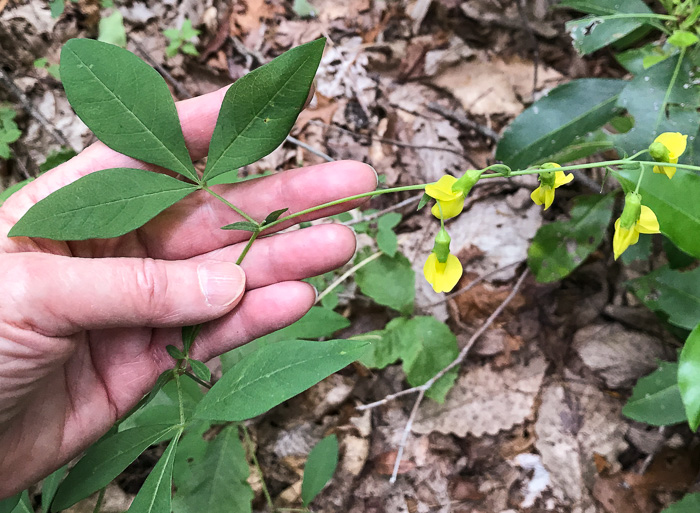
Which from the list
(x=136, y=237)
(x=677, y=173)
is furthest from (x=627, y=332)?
(x=136, y=237)

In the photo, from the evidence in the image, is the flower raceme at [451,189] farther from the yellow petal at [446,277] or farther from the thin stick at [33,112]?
the thin stick at [33,112]

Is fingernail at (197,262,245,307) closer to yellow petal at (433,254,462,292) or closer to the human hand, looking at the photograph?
the human hand

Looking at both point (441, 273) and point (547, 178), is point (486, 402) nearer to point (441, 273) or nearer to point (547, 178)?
point (441, 273)

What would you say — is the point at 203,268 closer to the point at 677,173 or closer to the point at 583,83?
the point at 677,173

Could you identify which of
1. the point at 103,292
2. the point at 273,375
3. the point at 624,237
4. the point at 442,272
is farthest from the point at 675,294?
the point at 103,292

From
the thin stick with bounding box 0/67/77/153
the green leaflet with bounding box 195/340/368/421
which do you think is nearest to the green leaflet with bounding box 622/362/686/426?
the green leaflet with bounding box 195/340/368/421

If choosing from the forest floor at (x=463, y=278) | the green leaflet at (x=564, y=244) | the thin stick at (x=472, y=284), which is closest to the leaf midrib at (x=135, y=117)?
the forest floor at (x=463, y=278)

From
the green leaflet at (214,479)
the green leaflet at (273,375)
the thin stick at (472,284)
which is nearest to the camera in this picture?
the green leaflet at (273,375)
